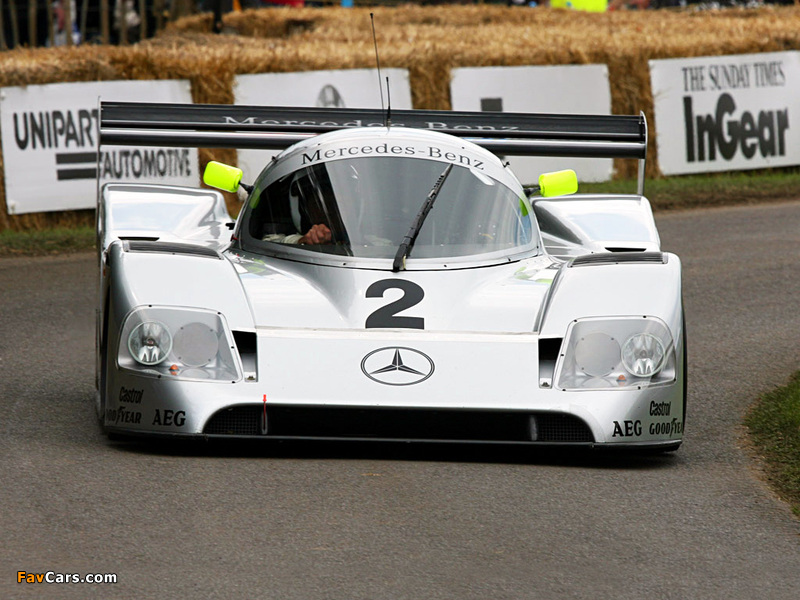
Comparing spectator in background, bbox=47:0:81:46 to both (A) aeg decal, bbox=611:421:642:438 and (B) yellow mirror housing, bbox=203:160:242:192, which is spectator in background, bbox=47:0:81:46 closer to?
(B) yellow mirror housing, bbox=203:160:242:192

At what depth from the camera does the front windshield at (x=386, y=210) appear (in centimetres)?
645

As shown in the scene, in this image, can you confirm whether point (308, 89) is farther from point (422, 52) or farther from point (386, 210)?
point (386, 210)

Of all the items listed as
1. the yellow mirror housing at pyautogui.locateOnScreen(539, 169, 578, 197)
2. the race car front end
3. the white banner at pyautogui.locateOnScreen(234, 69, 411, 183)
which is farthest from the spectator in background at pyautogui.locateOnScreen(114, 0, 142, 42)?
the race car front end

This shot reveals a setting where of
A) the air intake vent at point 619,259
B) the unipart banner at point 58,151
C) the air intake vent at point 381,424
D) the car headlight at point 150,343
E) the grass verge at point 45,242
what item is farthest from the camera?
the unipart banner at point 58,151

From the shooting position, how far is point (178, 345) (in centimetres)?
548

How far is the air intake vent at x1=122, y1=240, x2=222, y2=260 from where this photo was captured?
6.00m

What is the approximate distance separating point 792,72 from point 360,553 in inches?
550

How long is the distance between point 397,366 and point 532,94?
1091cm

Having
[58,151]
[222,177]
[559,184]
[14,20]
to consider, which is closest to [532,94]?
[58,151]

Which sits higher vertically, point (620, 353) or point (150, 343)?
point (150, 343)

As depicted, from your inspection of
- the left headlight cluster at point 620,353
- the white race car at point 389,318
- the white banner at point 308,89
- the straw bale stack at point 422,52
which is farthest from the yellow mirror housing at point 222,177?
the white banner at point 308,89

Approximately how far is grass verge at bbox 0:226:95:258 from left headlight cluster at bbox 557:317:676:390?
8.07 m

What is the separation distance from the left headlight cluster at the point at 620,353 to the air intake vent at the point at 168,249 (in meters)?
1.59

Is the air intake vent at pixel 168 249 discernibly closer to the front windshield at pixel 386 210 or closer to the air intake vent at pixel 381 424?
the front windshield at pixel 386 210
